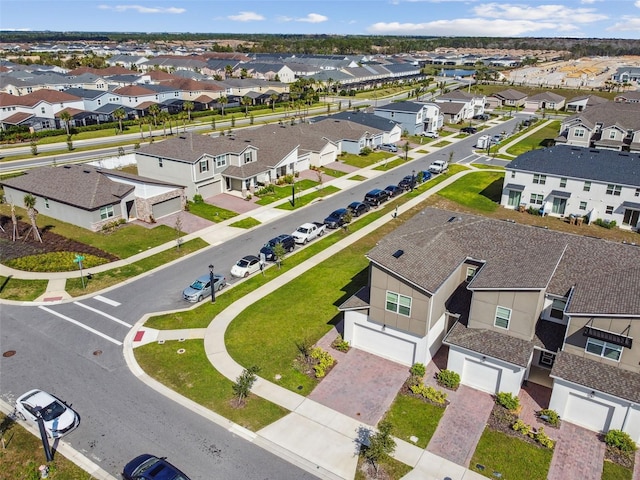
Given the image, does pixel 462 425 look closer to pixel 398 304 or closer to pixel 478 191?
pixel 398 304

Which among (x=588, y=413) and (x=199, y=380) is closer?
(x=588, y=413)

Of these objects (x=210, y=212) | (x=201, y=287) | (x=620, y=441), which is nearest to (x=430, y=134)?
(x=210, y=212)

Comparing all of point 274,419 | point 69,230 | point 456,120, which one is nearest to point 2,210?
point 69,230

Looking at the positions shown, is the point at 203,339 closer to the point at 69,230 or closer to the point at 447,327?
the point at 447,327

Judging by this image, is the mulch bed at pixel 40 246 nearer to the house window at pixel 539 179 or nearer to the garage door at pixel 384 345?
the garage door at pixel 384 345

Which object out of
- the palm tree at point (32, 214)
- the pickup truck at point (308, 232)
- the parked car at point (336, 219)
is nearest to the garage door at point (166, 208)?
the palm tree at point (32, 214)

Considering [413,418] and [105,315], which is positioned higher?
[105,315]
